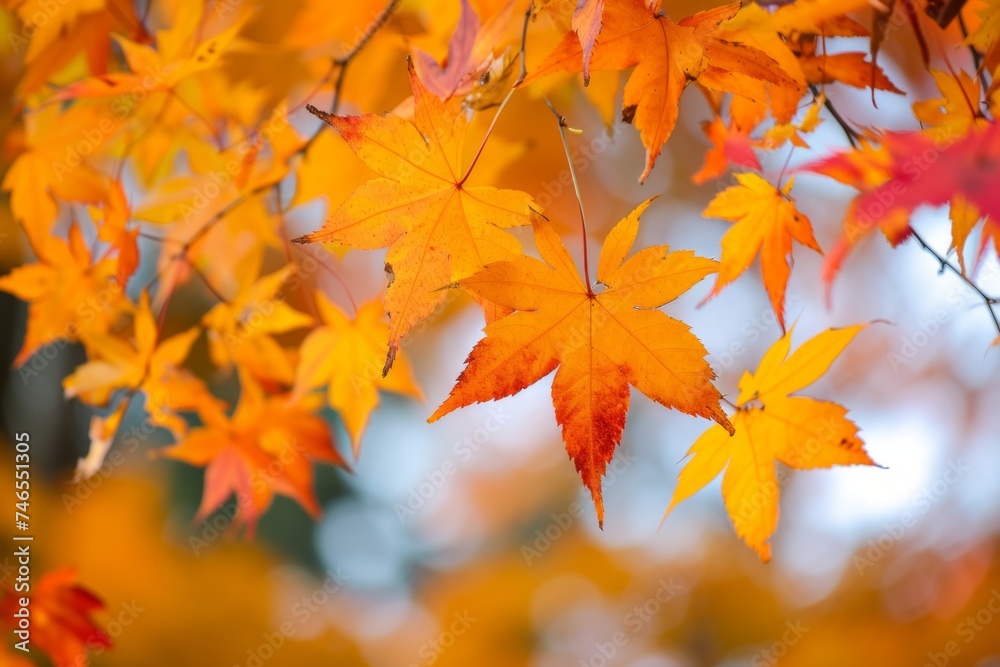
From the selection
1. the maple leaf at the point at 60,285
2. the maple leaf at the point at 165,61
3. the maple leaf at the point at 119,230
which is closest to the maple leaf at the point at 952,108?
the maple leaf at the point at 165,61

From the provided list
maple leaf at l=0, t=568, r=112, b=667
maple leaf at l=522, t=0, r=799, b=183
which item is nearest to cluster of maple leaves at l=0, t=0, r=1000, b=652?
maple leaf at l=522, t=0, r=799, b=183

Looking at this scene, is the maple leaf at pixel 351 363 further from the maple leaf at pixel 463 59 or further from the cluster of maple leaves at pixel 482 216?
the maple leaf at pixel 463 59

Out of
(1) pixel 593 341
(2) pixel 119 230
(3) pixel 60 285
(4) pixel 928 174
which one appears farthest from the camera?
(3) pixel 60 285

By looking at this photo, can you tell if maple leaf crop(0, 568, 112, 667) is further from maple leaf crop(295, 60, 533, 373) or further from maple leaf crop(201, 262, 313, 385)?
maple leaf crop(295, 60, 533, 373)

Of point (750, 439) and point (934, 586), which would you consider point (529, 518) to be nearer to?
point (934, 586)

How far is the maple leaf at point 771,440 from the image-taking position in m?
0.50

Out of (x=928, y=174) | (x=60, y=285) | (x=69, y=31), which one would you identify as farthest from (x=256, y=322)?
(x=928, y=174)

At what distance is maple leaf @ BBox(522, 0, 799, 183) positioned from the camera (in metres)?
0.38

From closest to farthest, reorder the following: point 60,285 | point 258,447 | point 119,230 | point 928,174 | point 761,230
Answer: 1. point 928,174
2. point 761,230
3. point 119,230
4. point 60,285
5. point 258,447

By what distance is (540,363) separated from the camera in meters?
0.42

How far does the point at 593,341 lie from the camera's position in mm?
431

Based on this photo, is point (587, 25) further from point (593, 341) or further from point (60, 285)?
point (60, 285)

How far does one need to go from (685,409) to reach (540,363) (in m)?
0.09

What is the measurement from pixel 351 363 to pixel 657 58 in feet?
1.81
